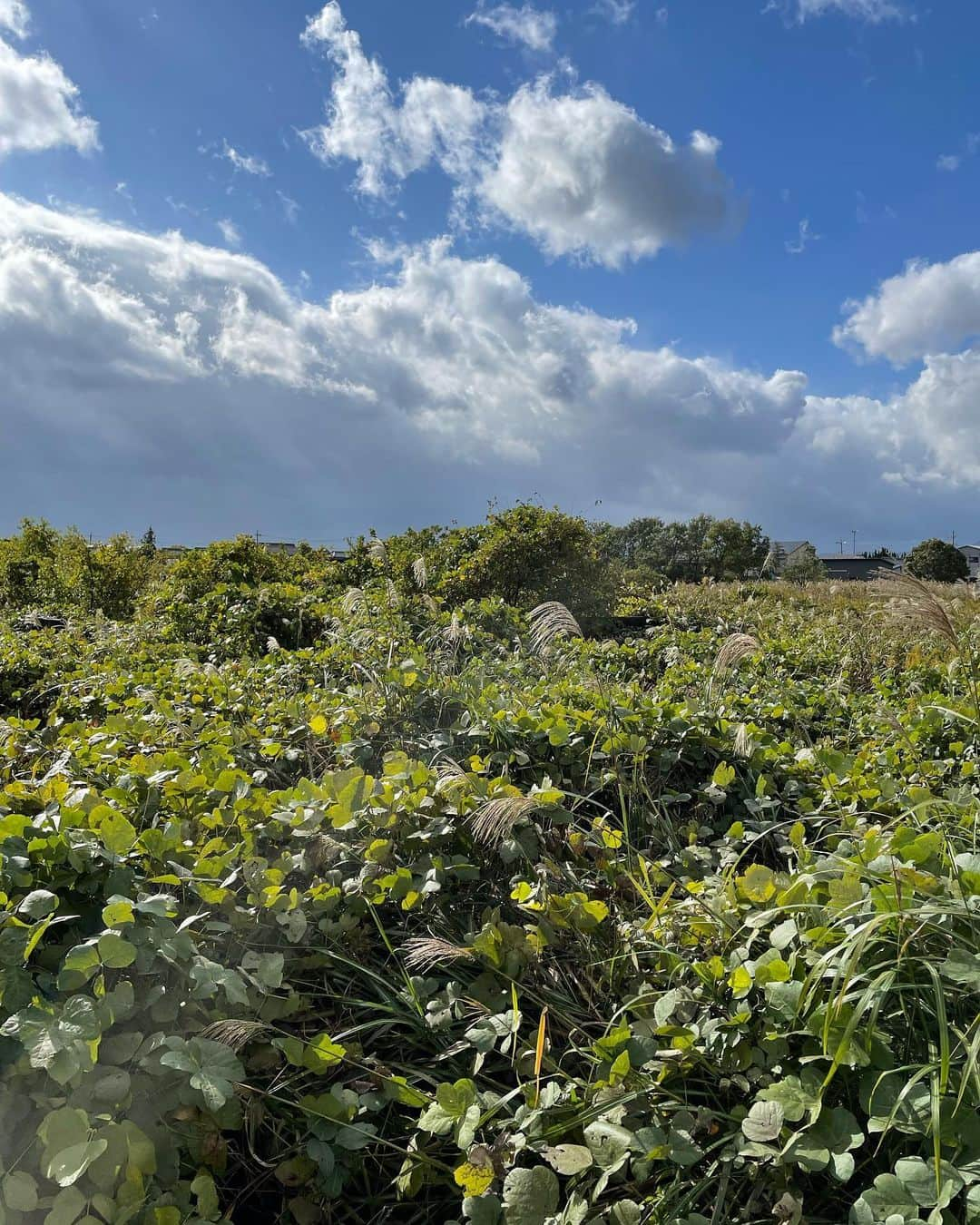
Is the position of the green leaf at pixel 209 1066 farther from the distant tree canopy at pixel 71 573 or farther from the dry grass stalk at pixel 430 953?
the distant tree canopy at pixel 71 573

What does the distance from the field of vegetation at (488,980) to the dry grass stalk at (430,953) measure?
0.09 ft

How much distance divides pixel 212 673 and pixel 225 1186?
3379mm

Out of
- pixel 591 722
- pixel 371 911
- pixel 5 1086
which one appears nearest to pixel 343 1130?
pixel 371 911

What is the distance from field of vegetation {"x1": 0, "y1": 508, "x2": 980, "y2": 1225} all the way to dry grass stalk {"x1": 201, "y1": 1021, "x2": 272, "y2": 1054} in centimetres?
1

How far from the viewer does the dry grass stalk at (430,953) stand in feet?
6.40

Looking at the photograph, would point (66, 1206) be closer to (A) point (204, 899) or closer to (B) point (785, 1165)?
(A) point (204, 899)

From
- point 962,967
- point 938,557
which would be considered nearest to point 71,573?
point 962,967

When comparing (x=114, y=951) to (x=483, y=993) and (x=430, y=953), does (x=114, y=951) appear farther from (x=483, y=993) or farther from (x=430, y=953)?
(x=483, y=993)

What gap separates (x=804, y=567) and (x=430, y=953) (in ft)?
137

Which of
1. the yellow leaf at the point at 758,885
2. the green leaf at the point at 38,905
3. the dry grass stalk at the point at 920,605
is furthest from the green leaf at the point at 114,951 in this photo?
the dry grass stalk at the point at 920,605

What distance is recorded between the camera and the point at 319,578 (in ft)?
38.1

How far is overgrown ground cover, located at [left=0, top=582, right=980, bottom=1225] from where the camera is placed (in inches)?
59.7

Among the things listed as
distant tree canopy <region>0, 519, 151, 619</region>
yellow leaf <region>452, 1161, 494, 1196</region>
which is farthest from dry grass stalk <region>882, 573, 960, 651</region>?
distant tree canopy <region>0, 519, 151, 619</region>

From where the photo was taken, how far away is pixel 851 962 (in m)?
1.54
